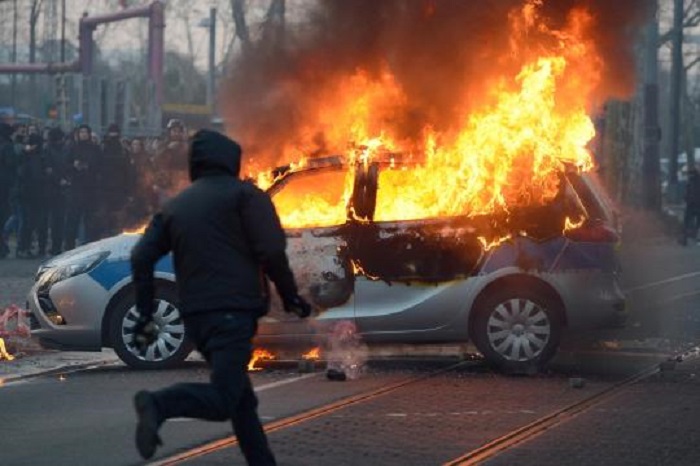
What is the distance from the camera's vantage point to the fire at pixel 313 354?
507 inches

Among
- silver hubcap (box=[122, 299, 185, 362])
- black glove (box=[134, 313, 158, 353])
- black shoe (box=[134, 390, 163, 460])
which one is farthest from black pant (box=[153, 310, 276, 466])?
silver hubcap (box=[122, 299, 185, 362])

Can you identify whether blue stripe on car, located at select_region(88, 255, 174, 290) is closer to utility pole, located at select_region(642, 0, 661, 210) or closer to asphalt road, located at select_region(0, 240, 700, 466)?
asphalt road, located at select_region(0, 240, 700, 466)

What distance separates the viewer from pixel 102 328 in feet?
43.0

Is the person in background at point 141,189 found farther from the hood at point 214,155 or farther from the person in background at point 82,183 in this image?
the hood at point 214,155

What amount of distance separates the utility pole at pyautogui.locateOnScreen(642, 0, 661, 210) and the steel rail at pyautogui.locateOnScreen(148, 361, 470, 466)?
83.3ft

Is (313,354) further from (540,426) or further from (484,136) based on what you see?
(540,426)

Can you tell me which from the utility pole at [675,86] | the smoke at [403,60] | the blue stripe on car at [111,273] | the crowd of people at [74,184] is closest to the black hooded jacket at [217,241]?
the blue stripe on car at [111,273]

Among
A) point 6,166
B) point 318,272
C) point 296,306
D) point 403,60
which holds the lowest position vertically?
point 296,306

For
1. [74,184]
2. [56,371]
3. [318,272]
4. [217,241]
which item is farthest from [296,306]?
[74,184]

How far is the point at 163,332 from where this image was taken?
1305 cm

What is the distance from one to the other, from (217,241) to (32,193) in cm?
1809

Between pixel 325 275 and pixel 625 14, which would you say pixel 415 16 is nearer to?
pixel 625 14

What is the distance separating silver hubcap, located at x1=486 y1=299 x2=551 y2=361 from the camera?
41.5 feet

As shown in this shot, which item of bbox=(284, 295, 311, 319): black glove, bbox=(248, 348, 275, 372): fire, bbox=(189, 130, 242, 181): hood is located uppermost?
bbox=(189, 130, 242, 181): hood
